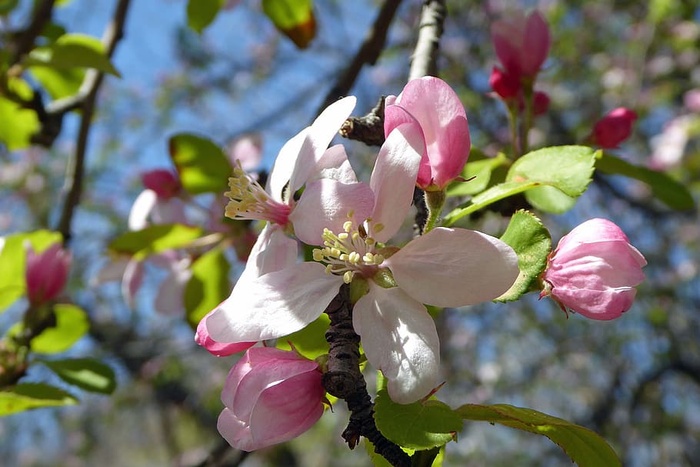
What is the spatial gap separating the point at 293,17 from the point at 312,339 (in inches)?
33.0

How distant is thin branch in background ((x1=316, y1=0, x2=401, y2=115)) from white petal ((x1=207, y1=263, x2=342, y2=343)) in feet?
2.53

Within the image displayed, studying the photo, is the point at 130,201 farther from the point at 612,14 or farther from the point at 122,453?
the point at 122,453

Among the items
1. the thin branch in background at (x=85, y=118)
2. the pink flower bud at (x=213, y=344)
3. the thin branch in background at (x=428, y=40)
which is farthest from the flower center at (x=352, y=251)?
the thin branch in background at (x=85, y=118)

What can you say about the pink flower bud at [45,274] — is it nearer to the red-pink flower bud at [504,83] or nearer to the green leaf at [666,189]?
the red-pink flower bud at [504,83]

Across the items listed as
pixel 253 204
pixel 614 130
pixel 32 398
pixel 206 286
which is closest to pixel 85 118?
pixel 206 286

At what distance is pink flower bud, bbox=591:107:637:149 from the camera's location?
1.08 metres

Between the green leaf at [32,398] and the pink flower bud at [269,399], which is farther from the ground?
the pink flower bud at [269,399]

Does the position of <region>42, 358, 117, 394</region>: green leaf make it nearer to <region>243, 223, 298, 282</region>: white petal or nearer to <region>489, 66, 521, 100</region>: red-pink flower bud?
<region>243, 223, 298, 282</region>: white petal

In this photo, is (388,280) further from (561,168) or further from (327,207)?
(561,168)

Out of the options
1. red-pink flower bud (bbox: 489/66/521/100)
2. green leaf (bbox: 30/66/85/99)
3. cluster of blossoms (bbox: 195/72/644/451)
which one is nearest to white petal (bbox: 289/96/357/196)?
cluster of blossoms (bbox: 195/72/644/451)

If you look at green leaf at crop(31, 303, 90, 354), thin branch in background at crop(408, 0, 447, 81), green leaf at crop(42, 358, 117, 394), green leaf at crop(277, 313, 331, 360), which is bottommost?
green leaf at crop(31, 303, 90, 354)

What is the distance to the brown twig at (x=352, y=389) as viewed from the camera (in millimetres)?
588

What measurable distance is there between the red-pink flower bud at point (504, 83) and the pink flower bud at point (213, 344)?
0.57 m

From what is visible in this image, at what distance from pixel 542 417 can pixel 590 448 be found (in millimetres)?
64
